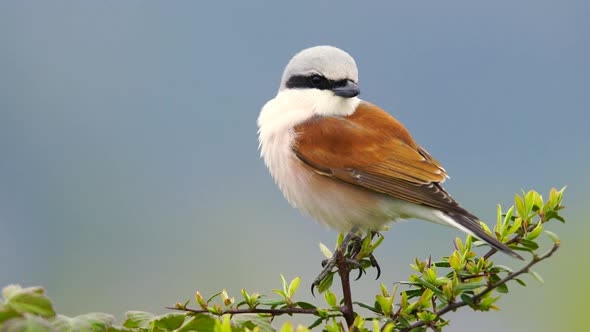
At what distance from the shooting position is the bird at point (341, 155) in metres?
2.82

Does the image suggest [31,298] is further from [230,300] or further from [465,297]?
[465,297]

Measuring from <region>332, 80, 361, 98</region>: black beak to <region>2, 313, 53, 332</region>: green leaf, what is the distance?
6.69 feet

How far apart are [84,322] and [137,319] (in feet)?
0.93

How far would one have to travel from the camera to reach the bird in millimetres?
2820

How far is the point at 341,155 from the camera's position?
9.73 ft

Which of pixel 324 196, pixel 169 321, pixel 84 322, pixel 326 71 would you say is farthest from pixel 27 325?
pixel 326 71

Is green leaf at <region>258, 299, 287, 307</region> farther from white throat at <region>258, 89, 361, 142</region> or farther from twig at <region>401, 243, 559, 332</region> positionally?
white throat at <region>258, 89, 361, 142</region>

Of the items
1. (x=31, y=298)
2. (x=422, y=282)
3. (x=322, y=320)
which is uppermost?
(x=31, y=298)

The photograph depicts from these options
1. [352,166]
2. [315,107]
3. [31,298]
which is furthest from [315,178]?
[31,298]

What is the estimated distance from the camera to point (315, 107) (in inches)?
122

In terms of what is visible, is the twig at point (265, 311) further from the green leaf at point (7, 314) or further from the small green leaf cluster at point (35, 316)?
the green leaf at point (7, 314)

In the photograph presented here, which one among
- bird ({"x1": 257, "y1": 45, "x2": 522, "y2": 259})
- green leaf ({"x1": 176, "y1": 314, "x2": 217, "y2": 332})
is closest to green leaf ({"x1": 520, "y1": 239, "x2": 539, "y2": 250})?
bird ({"x1": 257, "y1": 45, "x2": 522, "y2": 259})

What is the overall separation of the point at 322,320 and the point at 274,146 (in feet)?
4.82

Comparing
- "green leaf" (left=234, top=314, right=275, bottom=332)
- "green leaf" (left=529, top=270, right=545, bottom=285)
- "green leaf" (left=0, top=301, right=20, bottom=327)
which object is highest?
"green leaf" (left=0, top=301, right=20, bottom=327)
